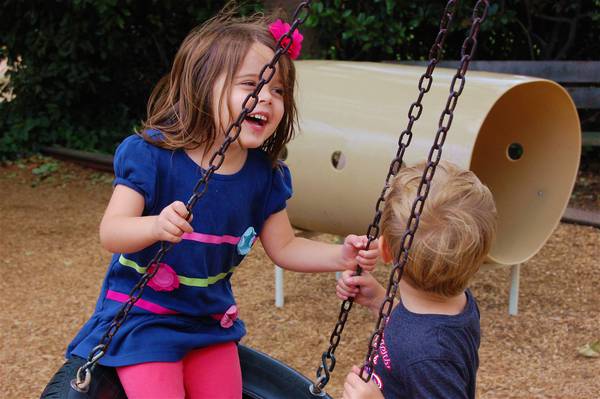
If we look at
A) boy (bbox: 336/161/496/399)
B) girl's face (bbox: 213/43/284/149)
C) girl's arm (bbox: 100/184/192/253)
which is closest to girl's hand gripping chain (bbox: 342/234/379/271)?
boy (bbox: 336/161/496/399)

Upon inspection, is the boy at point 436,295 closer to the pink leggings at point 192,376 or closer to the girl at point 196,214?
the girl at point 196,214

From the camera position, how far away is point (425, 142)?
3312 mm

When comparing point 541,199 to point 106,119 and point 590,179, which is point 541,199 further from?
point 106,119

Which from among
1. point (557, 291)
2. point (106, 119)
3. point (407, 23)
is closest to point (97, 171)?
point (106, 119)

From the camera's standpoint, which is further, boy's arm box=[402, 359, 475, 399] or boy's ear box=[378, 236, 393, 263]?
boy's ear box=[378, 236, 393, 263]

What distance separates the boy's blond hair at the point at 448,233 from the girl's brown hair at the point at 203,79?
0.53 m

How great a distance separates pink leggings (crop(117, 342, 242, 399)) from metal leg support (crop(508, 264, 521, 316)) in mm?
1940

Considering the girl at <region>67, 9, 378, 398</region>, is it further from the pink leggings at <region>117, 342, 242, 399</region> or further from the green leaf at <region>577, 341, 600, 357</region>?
the green leaf at <region>577, 341, 600, 357</region>

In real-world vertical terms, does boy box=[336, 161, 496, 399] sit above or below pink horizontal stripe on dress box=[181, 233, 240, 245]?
above

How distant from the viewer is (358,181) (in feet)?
11.4

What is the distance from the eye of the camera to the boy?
→ 163cm

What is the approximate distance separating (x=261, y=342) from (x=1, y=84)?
4.70 metres

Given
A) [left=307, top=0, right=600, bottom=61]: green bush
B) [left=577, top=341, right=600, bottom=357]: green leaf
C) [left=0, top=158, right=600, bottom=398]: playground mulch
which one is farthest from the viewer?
[left=307, top=0, right=600, bottom=61]: green bush

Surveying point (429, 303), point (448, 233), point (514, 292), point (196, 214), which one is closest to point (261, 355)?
point (196, 214)
